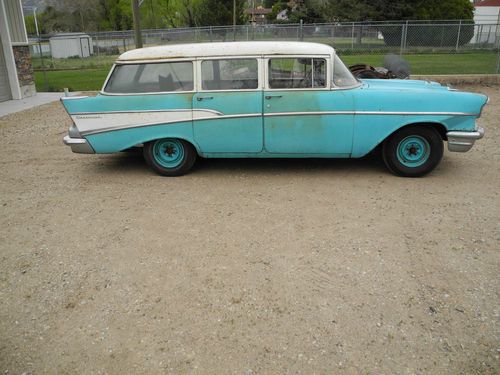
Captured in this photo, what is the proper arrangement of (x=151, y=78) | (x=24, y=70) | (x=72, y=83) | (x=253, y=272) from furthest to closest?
(x=72, y=83), (x=24, y=70), (x=151, y=78), (x=253, y=272)

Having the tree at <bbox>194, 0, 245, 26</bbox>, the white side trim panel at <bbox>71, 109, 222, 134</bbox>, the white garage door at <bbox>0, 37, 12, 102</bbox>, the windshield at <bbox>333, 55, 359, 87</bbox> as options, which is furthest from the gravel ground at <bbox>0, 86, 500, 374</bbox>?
the tree at <bbox>194, 0, 245, 26</bbox>

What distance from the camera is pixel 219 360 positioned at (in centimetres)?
278

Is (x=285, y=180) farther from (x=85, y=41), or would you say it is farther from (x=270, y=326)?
(x=85, y=41)

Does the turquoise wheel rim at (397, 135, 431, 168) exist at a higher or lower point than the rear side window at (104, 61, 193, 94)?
lower

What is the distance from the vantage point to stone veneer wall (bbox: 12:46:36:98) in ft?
43.8

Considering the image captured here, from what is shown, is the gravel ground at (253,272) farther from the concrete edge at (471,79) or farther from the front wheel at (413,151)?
the concrete edge at (471,79)

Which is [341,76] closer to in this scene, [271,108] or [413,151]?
[271,108]

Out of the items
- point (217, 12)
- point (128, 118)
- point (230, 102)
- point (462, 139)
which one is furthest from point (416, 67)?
point (217, 12)

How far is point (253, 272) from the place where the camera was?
371cm

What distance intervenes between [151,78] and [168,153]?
103cm

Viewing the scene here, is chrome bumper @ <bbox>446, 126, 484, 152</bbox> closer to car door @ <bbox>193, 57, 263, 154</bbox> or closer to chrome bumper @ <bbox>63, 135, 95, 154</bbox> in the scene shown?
car door @ <bbox>193, 57, 263, 154</bbox>

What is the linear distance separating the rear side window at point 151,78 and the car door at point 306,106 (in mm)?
1098

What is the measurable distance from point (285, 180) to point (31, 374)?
387cm

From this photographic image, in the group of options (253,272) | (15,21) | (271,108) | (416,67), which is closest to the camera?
(253,272)
